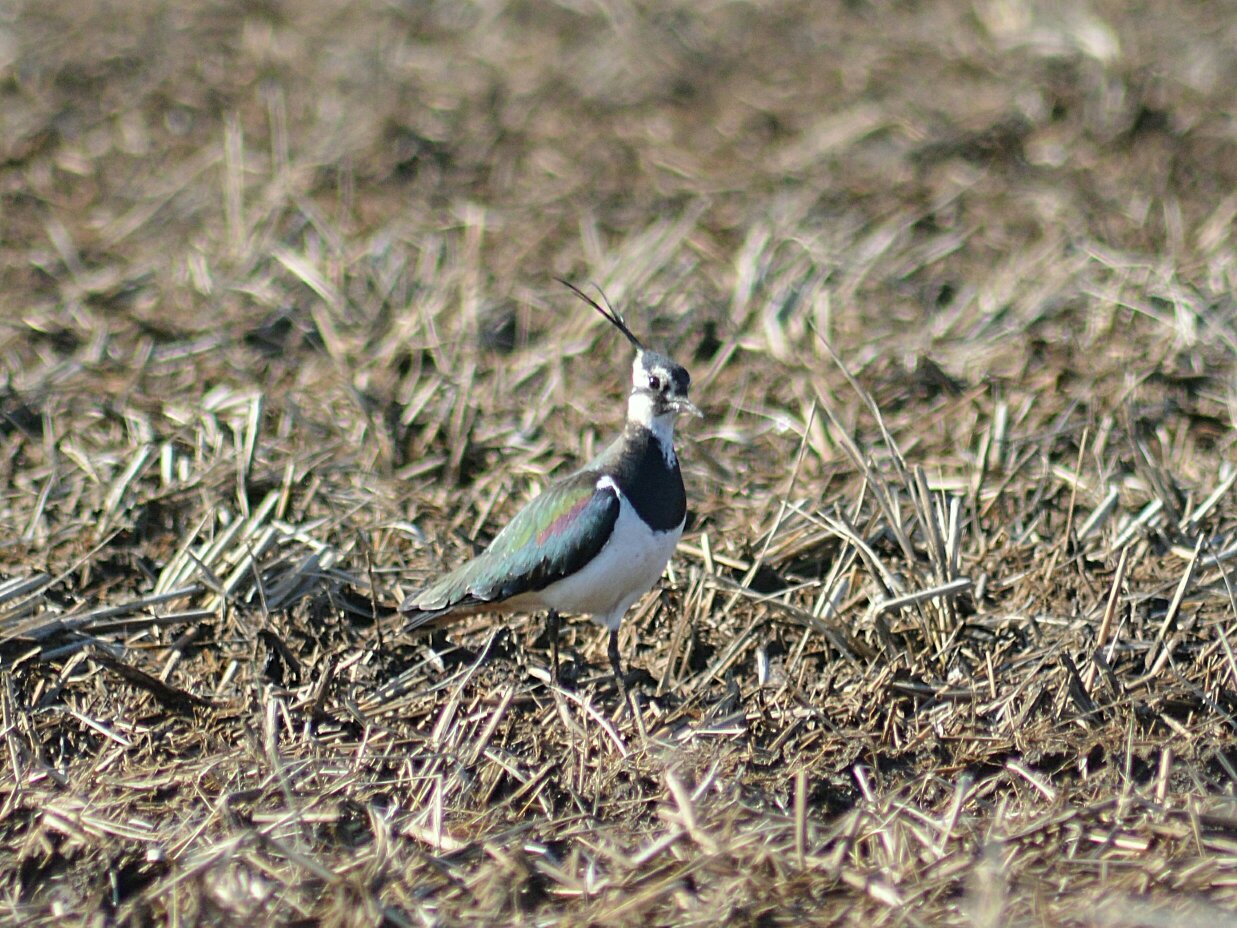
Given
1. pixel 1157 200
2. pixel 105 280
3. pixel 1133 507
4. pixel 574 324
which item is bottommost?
pixel 105 280

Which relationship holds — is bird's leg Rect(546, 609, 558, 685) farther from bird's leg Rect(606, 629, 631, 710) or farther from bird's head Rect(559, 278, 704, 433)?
bird's head Rect(559, 278, 704, 433)

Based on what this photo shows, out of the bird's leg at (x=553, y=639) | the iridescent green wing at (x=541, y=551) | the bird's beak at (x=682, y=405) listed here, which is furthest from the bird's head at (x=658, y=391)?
the bird's leg at (x=553, y=639)

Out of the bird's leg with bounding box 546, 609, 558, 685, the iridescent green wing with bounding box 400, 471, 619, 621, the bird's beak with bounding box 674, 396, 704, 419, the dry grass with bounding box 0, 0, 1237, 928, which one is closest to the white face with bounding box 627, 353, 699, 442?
the bird's beak with bounding box 674, 396, 704, 419

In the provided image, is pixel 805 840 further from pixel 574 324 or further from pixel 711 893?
pixel 574 324

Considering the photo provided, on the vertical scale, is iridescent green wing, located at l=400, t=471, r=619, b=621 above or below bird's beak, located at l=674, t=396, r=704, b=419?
below

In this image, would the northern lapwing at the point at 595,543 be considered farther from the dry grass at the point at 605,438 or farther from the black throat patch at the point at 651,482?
the dry grass at the point at 605,438

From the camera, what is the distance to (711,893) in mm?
4039

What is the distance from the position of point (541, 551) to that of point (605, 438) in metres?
1.74

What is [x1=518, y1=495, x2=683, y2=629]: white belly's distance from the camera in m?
5.29

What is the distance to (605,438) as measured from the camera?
7035 millimetres

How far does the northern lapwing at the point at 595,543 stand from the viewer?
5.32 metres

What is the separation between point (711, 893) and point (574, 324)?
426 cm

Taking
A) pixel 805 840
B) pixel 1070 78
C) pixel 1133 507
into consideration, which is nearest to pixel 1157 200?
pixel 1070 78

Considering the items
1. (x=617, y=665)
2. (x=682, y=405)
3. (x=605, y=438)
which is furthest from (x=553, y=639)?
(x=605, y=438)
